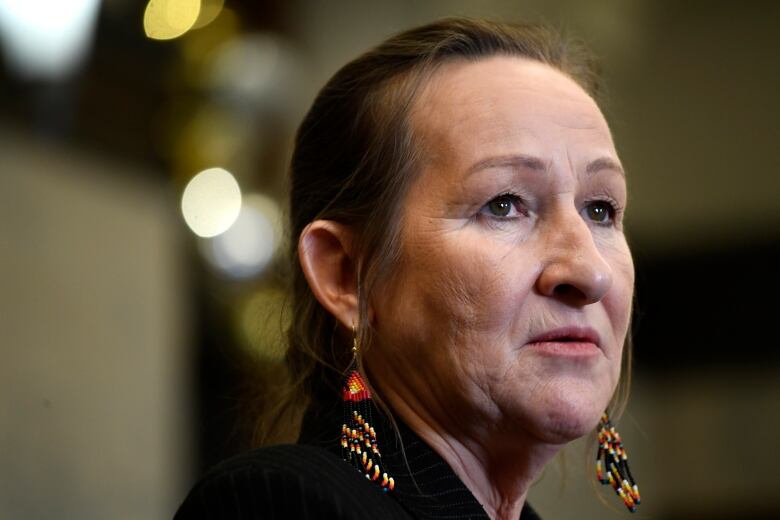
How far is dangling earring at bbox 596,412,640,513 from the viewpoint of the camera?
68.1 inches

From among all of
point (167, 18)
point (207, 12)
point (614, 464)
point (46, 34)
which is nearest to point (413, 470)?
point (614, 464)

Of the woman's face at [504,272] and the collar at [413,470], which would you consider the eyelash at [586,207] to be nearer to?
the woman's face at [504,272]

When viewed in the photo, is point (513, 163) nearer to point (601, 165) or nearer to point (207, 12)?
point (601, 165)

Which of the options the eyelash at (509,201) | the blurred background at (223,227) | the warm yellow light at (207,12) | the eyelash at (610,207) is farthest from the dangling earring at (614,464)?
the warm yellow light at (207,12)

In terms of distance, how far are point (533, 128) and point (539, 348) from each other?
314mm

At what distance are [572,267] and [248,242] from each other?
4540 mm

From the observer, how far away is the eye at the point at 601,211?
1.62 meters

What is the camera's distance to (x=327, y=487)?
Result: 4.12ft

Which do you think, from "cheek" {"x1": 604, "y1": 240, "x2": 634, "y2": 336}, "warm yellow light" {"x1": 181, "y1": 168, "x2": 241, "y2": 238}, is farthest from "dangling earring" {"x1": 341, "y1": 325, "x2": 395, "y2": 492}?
"warm yellow light" {"x1": 181, "y1": 168, "x2": 241, "y2": 238}

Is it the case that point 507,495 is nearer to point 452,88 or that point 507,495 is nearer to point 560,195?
point 560,195

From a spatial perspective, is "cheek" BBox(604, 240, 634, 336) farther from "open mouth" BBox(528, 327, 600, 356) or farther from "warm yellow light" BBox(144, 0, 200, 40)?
"warm yellow light" BBox(144, 0, 200, 40)

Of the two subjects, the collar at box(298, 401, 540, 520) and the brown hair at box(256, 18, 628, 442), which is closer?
the collar at box(298, 401, 540, 520)

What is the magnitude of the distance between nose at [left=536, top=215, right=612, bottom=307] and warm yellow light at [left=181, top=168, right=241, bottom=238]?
3769mm

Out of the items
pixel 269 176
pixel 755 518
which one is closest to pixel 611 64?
pixel 269 176
